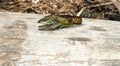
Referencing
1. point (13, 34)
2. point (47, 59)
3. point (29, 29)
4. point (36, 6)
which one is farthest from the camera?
point (36, 6)

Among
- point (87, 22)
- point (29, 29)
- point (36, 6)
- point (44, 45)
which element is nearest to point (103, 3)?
point (36, 6)

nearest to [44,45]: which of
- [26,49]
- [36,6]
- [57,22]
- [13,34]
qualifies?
[26,49]

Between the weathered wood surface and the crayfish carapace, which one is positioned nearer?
the weathered wood surface

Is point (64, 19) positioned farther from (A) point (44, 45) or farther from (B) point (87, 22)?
(A) point (44, 45)

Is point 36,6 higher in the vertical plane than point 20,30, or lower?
lower

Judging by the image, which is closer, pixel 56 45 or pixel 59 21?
pixel 56 45

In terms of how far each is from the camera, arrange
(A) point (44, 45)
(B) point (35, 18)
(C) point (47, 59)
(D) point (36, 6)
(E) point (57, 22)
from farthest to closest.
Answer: (D) point (36, 6) → (B) point (35, 18) → (E) point (57, 22) → (A) point (44, 45) → (C) point (47, 59)

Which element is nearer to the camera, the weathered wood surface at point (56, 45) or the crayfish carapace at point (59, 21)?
the weathered wood surface at point (56, 45)

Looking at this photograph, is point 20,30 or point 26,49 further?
point 20,30
